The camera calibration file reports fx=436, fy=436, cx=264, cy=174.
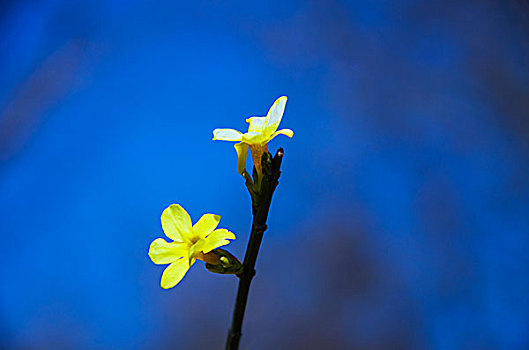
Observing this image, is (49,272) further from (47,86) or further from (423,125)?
(423,125)

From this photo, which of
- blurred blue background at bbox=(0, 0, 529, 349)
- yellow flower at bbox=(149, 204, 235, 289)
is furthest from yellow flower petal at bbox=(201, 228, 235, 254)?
blurred blue background at bbox=(0, 0, 529, 349)

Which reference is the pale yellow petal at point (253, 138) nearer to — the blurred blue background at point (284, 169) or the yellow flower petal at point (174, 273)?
the yellow flower petal at point (174, 273)

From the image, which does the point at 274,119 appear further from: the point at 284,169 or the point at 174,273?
the point at 284,169

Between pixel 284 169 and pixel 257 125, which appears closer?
pixel 257 125

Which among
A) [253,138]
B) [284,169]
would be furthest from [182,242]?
[284,169]

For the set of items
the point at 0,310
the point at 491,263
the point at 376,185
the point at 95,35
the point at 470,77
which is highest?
the point at 470,77

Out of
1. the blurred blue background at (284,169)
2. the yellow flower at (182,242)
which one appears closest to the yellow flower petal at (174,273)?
the yellow flower at (182,242)

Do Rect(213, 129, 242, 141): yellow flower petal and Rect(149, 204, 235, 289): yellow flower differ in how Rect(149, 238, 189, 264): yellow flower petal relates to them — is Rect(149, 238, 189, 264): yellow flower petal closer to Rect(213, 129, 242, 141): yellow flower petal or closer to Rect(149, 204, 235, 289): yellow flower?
Rect(149, 204, 235, 289): yellow flower

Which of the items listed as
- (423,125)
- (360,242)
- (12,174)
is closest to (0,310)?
(12,174)
